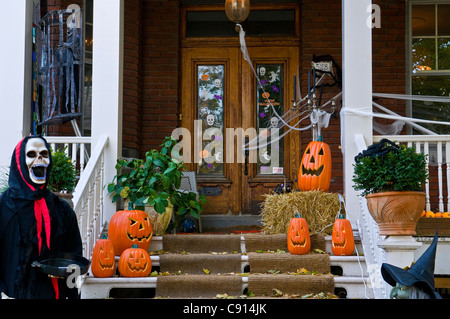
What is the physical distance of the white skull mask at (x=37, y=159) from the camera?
148 inches

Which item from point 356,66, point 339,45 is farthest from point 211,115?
point 356,66

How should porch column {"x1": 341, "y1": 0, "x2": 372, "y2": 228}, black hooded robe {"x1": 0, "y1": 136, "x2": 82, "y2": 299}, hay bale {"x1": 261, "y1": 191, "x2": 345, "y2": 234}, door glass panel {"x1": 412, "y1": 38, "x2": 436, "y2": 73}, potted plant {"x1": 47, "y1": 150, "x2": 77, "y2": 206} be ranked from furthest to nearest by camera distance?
1. door glass panel {"x1": 412, "y1": 38, "x2": 436, "y2": 73}
2. porch column {"x1": 341, "y1": 0, "x2": 372, "y2": 228}
3. hay bale {"x1": 261, "y1": 191, "x2": 345, "y2": 234}
4. potted plant {"x1": 47, "y1": 150, "x2": 77, "y2": 206}
5. black hooded robe {"x1": 0, "y1": 136, "x2": 82, "y2": 299}

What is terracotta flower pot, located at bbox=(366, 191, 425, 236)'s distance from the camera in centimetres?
443

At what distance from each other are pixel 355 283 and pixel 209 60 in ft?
14.2

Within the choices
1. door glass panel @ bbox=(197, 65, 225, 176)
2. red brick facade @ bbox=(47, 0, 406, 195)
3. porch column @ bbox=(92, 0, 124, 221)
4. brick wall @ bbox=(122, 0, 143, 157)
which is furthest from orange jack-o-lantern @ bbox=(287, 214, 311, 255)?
brick wall @ bbox=(122, 0, 143, 157)

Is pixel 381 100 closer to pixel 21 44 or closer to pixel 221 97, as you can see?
pixel 221 97

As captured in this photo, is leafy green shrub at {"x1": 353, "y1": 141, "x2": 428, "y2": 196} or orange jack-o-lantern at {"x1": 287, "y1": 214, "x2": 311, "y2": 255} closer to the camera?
leafy green shrub at {"x1": 353, "y1": 141, "x2": 428, "y2": 196}

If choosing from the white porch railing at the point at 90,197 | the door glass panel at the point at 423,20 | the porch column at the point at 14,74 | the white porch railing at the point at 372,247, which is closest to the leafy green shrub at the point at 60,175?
the white porch railing at the point at 90,197

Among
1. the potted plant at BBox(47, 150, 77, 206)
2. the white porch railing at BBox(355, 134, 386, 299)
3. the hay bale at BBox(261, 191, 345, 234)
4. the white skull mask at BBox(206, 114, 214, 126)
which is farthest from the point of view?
the white skull mask at BBox(206, 114, 214, 126)

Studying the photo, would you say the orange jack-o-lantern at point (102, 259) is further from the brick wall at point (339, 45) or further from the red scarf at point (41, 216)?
the brick wall at point (339, 45)

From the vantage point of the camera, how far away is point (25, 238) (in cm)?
368

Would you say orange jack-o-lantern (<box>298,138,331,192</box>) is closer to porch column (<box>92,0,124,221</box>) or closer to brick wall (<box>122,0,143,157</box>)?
porch column (<box>92,0,124,221</box>)

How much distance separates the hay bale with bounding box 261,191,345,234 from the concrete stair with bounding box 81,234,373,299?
0.19 metres
